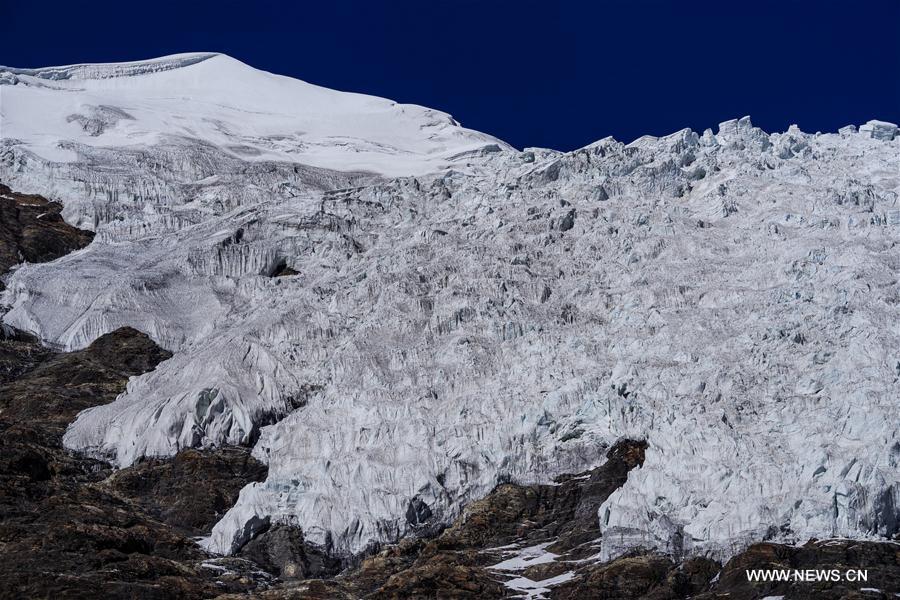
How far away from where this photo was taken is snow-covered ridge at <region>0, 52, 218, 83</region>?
138750 mm

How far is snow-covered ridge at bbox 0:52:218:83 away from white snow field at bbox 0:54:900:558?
38.1m

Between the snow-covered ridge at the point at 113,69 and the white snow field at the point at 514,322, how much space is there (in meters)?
38.1

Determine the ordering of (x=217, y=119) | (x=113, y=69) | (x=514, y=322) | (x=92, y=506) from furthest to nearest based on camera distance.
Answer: (x=113, y=69) → (x=217, y=119) → (x=514, y=322) → (x=92, y=506)

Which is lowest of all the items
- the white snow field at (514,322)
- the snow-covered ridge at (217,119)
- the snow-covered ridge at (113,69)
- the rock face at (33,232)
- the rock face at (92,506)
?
the rock face at (92,506)

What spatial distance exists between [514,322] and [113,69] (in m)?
99.2

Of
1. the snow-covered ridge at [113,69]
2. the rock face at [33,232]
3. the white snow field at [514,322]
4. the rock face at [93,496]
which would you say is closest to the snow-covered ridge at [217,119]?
the snow-covered ridge at [113,69]

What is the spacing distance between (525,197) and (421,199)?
31.5ft

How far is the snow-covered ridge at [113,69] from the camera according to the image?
139 meters

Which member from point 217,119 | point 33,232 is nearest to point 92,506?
point 33,232

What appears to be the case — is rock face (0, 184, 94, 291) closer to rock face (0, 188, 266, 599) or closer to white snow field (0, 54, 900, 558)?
white snow field (0, 54, 900, 558)

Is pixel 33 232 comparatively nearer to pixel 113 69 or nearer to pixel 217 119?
pixel 217 119

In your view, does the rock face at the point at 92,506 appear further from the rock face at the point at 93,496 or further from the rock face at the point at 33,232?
the rock face at the point at 33,232

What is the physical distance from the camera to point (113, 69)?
146500mm

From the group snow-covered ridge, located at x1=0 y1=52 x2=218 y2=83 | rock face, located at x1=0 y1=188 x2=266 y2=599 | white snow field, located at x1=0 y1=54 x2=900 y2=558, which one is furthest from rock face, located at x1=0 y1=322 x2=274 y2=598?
snow-covered ridge, located at x1=0 y1=52 x2=218 y2=83
